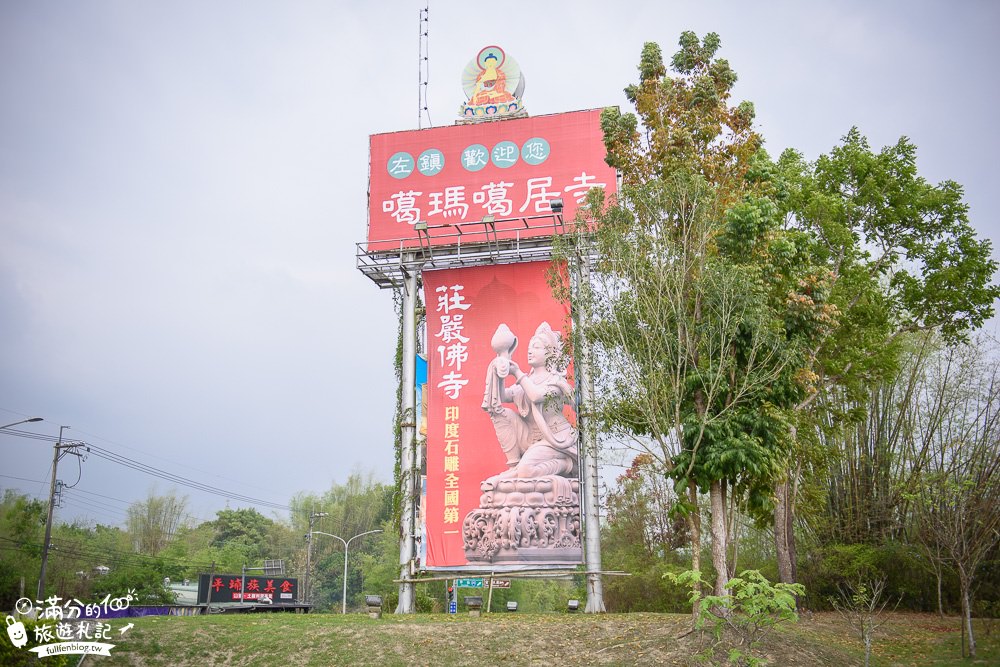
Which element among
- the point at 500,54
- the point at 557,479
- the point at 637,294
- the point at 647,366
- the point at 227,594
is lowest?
the point at 227,594

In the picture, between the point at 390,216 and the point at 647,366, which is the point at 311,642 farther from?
the point at 390,216

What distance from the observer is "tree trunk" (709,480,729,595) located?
12836 millimetres

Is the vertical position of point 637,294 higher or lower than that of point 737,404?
higher

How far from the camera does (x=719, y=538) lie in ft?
43.5

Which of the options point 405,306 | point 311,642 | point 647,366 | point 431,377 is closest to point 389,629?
point 311,642

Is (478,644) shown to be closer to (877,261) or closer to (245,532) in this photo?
(877,261)

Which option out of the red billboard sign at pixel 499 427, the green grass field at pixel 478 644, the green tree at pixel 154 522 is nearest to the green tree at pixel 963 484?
the green grass field at pixel 478 644

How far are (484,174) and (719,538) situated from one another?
12726mm

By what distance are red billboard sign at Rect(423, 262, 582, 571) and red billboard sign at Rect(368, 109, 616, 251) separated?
1.62 metres

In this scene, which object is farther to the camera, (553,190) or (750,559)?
(750,559)

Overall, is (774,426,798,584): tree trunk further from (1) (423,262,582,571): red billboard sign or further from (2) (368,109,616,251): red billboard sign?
(2) (368,109,616,251): red billboard sign

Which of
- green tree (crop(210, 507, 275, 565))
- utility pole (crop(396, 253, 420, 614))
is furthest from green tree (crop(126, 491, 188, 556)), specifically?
utility pole (crop(396, 253, 420, 614))

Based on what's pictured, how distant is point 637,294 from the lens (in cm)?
1416

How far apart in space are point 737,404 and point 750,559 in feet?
48.2
